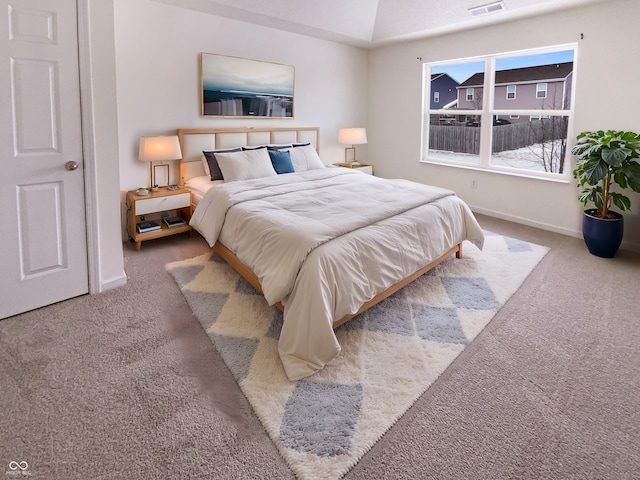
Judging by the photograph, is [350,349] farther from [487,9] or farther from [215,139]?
[487,9]

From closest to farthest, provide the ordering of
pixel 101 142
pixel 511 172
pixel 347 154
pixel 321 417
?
pixel 321 417, pixel 101 142, pixel 511 172, pixel 347 154

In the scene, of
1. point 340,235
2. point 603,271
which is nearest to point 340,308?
point 340,235

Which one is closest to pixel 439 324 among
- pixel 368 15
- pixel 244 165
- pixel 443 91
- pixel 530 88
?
pixel 244 165

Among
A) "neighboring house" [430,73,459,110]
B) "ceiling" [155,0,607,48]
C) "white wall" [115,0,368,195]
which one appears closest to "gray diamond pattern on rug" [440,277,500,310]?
"ceiling" [155,0,607,48]

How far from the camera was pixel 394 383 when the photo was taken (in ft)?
6.40

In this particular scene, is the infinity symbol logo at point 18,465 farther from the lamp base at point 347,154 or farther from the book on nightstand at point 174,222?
the lamp base at point 347,154

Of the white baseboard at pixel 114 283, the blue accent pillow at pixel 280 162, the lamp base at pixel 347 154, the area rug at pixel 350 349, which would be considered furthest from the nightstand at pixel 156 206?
the lamp base at pixel 347 154

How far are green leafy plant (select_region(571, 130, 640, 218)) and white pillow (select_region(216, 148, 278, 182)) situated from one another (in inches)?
116

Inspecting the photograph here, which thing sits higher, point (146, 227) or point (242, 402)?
point (146, 227)

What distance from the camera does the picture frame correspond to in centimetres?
407

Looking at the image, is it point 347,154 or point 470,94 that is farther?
point 347,154

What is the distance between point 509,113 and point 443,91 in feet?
3.43

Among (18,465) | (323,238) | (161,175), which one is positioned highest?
(161,175)

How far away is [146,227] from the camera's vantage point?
3.79 meters
